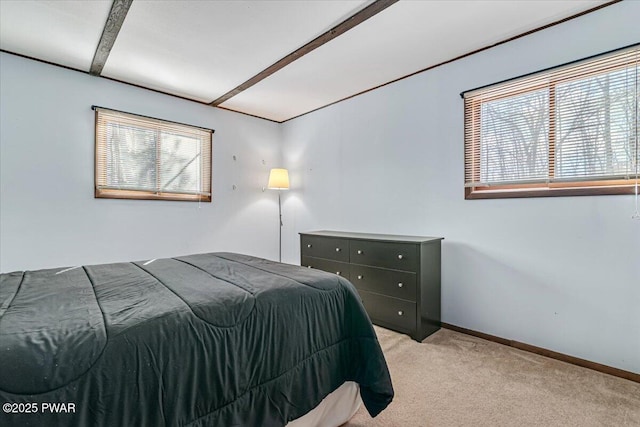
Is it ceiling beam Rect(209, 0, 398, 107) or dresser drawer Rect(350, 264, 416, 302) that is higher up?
ceiling beam Rect(209, 0, 398, 107)

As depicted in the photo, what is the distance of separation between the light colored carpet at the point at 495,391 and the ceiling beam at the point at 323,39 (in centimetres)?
249

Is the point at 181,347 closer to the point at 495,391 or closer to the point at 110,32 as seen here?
the point at 495,391

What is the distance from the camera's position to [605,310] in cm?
211

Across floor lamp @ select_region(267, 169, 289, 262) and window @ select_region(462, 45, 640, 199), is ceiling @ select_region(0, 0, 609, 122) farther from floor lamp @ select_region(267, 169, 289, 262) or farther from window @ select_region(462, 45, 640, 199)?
floor lamp @ select_region(267, 169, 289, 262)

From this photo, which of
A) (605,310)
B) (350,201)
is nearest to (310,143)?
(350,201)

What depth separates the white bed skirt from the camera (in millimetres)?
1444

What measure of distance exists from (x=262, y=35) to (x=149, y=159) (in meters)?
1.99

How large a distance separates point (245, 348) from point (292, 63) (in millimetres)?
2633

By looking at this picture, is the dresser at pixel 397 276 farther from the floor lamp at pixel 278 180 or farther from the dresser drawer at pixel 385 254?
the floor lamp at pixel 278 180

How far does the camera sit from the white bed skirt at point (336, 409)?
1444 millimetres

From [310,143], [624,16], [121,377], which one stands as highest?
[624,16]

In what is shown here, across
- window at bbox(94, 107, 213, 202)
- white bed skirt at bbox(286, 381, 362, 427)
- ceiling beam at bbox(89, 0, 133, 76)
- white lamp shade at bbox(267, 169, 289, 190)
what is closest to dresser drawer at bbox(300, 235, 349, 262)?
white lamp shade at bbox(267, 169, 289, 190)

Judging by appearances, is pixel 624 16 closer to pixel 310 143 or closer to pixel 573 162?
pixel 573 162

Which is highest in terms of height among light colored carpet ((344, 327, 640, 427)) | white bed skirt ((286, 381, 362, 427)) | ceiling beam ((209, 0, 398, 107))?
ceiling beam ((209, 0, 398, 107))
